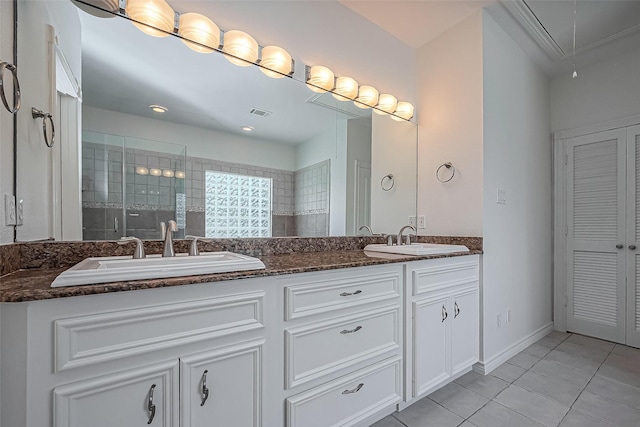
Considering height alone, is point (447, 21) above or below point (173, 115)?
above

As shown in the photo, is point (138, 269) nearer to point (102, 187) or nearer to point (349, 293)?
point (102, 187)

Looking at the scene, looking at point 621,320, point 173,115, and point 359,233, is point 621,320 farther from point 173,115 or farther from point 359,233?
point 173,115

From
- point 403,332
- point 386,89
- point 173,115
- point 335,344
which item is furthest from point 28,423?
point 386,89

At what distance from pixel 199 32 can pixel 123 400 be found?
1610 mm

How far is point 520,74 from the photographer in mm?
2520

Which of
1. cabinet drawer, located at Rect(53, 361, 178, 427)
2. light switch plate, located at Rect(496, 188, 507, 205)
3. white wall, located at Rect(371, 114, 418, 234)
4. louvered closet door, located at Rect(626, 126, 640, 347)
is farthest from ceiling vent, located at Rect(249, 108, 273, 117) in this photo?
louvered closet door, located at Rect(626, 126, 640, 347)

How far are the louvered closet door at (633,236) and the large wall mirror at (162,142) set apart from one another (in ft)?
7.98

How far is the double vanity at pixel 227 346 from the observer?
0.77 m

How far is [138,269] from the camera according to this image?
0.93 metres

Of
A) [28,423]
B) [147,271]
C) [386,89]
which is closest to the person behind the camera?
[28,423]

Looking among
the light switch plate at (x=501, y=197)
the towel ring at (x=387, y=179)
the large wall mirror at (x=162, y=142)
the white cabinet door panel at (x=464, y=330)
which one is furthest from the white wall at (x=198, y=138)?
the light switch plate at (x=501, y=197)

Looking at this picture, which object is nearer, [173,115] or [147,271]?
[147,271]

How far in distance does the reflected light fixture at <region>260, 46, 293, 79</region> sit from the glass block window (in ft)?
2.17

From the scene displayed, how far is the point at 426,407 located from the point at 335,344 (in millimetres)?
828
